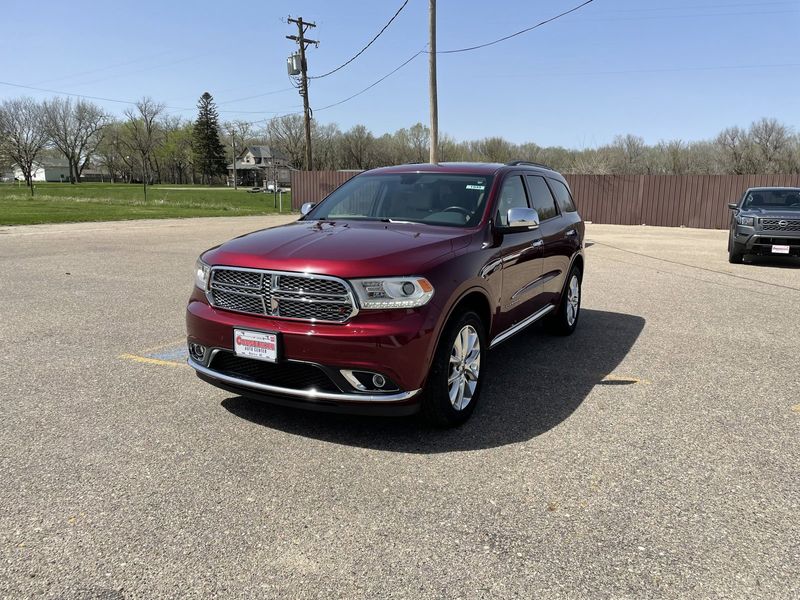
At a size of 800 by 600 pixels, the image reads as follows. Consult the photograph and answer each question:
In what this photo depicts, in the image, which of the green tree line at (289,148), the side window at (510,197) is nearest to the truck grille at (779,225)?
the side window at (510,197)

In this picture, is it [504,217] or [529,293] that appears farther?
[529,293]

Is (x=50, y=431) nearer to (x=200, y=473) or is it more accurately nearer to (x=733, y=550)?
(x=200, y=473)

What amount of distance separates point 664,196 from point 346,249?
26135 mm

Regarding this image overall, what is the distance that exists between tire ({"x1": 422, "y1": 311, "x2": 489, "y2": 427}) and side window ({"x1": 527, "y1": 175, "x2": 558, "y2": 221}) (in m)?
1.86

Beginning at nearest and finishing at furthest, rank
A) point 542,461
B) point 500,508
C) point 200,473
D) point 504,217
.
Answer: point 500,508 → point 200,473 → point 542,461 → point 504,217

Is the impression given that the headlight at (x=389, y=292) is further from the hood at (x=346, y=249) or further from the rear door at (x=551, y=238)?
the rear door at (x=551, y=238)

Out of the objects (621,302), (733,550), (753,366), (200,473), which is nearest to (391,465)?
(200,473)

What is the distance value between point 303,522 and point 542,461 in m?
1.46

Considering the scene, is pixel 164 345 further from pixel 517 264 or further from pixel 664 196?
pixel 664 196

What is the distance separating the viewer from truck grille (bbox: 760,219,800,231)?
11859 millimetres

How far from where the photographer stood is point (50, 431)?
12.3 feet

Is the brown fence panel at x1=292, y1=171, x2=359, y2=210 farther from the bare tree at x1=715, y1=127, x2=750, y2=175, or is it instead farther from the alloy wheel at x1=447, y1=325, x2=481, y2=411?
the bare tree at x1=715, y1=127, x2=750, y2=175

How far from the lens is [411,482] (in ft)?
10.6

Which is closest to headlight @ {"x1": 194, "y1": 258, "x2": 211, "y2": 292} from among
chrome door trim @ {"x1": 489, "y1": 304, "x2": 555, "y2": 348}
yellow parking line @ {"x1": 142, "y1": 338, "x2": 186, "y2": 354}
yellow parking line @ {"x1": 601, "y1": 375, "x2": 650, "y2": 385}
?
yellow parking line @ {"x1": 142, "y1": 338, "x2": 186, "y2": 354}
